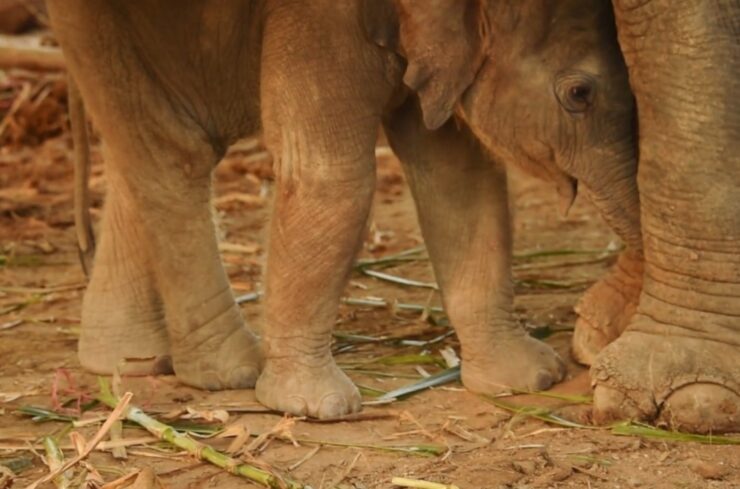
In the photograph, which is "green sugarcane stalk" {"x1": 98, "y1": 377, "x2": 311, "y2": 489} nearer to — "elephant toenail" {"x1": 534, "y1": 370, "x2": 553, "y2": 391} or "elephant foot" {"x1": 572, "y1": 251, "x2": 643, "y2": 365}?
"elephant toenail" {"x1": 534, "y1": 370, "x2": 553, "y2": 391}

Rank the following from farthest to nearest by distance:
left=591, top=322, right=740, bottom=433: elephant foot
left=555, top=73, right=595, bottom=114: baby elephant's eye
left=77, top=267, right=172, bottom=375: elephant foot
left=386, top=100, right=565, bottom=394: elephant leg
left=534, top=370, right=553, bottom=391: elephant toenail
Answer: left=77, top=267, right=172, bottom=375: elephant foot < left=386, top=100, right=565, bottom=394: elephant leg < left=534, top=370, right=553, bottom=391: elephant toenail < left=555, top=73, right=595, bottom=114: baby elephant's eye < left=591, top=322, right=740, bottom=433: elephant foot

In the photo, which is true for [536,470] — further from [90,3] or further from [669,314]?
[90,3]

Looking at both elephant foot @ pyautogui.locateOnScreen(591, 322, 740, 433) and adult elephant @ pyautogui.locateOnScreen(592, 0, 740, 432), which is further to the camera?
elephant foot @ pyautogui.locateOnScreen(591, 322, 740, 433)

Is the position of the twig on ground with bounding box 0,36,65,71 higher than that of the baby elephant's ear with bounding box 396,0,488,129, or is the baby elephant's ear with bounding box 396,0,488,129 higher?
the baby elephant's ear with bounding box 396,0,488,129

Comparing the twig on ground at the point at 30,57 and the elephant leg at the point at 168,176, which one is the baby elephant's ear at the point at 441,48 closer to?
the elephant leg at the point at 168,176

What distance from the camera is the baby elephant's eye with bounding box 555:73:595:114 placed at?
450 centimetres

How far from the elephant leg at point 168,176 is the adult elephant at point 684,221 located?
1.20 meters

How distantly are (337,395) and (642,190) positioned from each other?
97 centimetres

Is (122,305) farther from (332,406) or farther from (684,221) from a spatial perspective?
(684,221)

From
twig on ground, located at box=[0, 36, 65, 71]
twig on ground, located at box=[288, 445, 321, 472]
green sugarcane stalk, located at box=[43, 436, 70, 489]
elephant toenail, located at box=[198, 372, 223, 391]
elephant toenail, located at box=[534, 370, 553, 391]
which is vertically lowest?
elephant toenail, located at box=[198, 372, 223, 391]

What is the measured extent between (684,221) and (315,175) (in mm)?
968

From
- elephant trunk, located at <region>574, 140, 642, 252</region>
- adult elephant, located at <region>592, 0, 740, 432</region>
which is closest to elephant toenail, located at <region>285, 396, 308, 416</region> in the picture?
adult elephant, located at <region>592, 0, 740, 432</region>

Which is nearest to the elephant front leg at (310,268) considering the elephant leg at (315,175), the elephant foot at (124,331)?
the elephant leg at (315,175)

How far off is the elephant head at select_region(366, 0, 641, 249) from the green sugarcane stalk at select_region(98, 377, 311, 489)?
1.01 m
